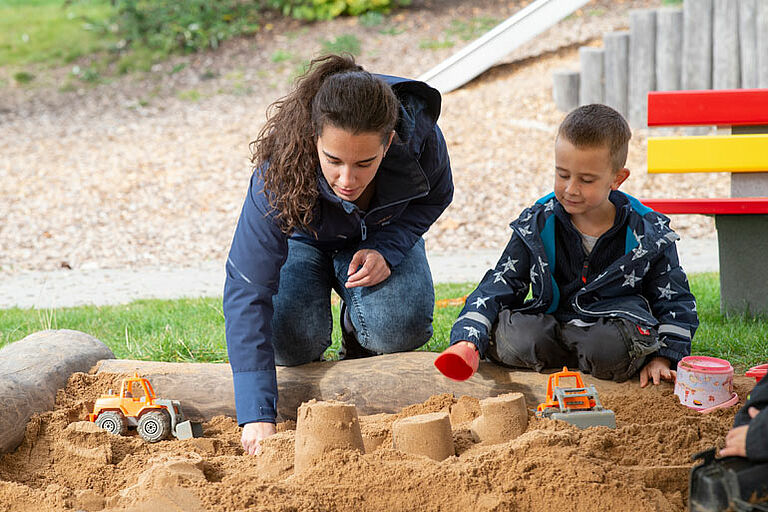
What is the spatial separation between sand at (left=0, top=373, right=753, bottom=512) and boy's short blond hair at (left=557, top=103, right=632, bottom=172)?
0.83 metres

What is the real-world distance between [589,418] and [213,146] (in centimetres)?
745

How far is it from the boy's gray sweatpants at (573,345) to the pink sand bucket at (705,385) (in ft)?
0.52

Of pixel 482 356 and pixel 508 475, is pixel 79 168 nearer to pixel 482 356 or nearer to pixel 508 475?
pixel 482 356

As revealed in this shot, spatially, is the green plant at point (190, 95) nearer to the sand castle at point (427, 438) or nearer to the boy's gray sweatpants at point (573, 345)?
the boy's gray sweatpants at point (573, 345)

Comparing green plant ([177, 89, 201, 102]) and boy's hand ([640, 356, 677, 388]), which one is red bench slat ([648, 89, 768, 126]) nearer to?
boy's hand ([640, 356, 677, 388])

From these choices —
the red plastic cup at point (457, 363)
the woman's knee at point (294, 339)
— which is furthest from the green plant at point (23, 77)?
the red plastic cup at point (457, 363)

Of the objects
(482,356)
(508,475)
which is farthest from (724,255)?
(508,475)

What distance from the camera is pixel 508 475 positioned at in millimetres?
1958

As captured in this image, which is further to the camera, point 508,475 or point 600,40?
point 600,40

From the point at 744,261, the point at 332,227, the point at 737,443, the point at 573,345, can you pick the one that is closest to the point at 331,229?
the point at 332,227

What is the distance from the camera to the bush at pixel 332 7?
1188cm

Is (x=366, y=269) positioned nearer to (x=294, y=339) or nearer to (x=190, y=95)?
(x=294, y=339)

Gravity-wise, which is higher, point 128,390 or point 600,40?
point 600,40

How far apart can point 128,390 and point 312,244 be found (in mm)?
866
